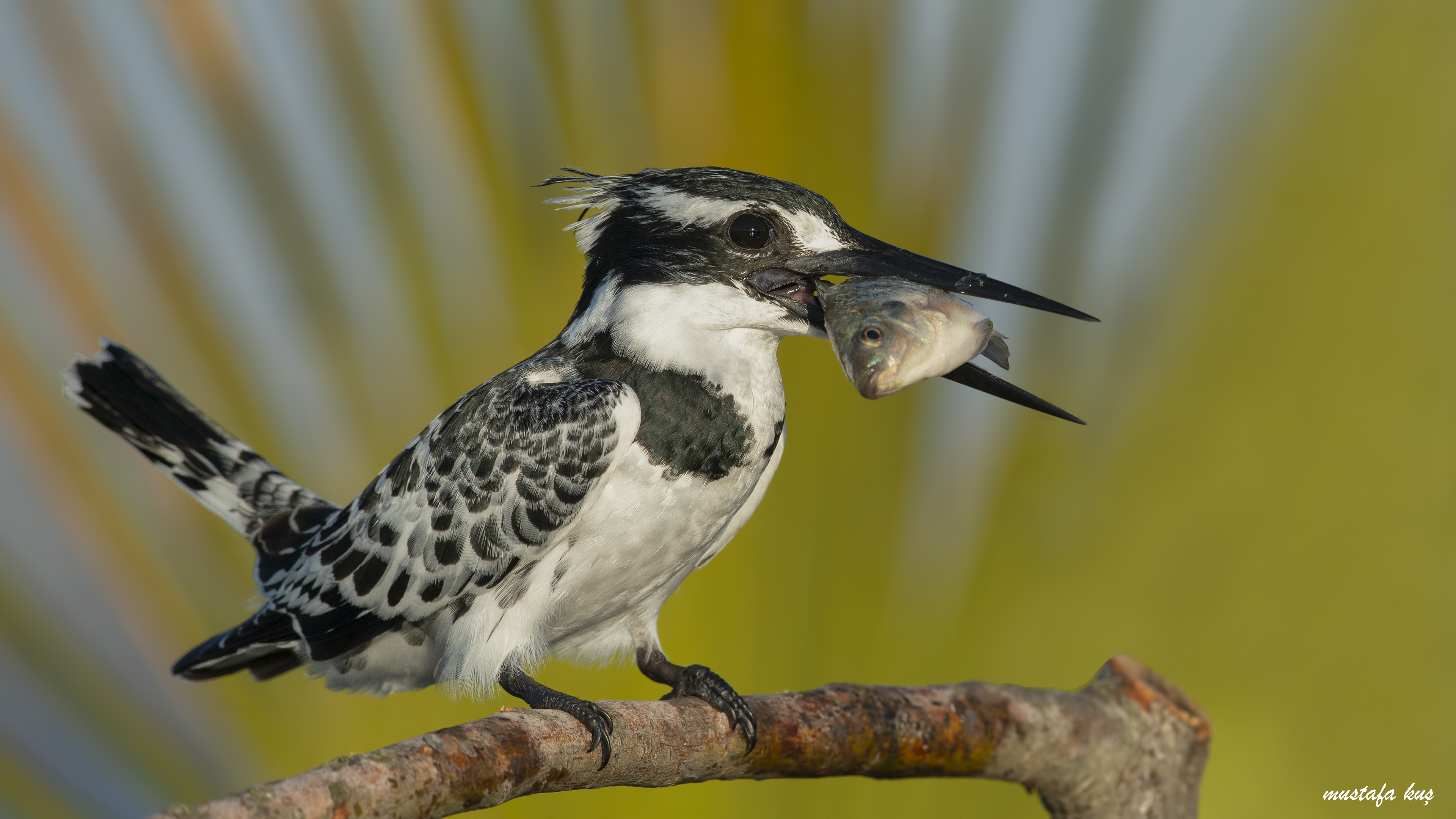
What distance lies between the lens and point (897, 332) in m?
1.50

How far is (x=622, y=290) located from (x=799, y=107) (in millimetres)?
1497

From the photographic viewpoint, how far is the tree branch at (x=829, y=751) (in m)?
1.22

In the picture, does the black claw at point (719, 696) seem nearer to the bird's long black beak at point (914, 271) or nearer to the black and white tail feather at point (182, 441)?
the bird's long black beak at point (914, 271)

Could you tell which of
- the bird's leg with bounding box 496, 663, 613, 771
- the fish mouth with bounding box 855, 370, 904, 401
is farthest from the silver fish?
the bird's leg with bounding box 496, 663, 613, 771

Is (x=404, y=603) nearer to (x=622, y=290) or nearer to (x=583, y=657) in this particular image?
(x=583, y=657)

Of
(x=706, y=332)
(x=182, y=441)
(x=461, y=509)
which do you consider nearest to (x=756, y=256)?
(x=706, y=332)

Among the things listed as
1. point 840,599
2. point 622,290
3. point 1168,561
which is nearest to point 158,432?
point 622,290

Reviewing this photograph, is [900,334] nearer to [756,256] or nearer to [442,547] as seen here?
[756,256]

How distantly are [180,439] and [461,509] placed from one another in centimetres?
108

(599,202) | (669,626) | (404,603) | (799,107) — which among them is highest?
(799,107)

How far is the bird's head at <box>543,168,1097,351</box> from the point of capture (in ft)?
5.83

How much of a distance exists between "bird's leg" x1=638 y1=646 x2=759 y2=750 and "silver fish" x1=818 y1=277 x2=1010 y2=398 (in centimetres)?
67

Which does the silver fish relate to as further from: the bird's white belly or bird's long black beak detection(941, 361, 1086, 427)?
the bird's white belly

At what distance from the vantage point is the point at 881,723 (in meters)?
1.91
